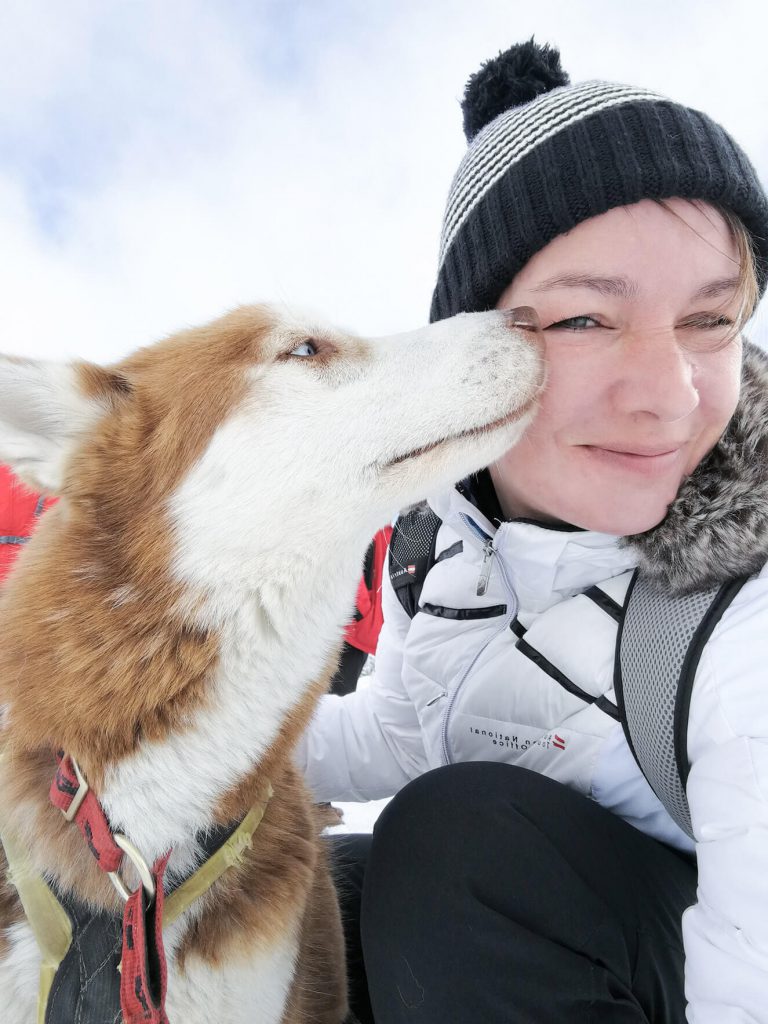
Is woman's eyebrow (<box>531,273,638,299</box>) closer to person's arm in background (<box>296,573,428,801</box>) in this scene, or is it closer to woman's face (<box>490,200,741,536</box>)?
woman's face (<box>490,200,741,536</box>)

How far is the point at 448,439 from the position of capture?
138cm

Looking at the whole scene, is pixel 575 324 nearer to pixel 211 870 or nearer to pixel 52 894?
pixel 211 870

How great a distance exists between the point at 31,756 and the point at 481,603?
1169 mm

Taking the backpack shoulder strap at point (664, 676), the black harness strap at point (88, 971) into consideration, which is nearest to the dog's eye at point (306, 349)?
the backpack shoulder strap at point (664, 676)

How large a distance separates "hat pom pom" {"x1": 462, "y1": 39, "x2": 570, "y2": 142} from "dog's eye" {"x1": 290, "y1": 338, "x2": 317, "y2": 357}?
943 mm

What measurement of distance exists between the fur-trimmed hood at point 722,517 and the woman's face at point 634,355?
0.04 meters

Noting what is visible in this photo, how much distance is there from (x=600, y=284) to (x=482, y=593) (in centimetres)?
86

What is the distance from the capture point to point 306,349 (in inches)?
63.4

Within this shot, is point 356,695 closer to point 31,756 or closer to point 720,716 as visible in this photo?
point 31,756

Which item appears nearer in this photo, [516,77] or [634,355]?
[634,355]

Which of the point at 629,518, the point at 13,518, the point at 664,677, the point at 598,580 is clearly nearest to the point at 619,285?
the point at 629,518

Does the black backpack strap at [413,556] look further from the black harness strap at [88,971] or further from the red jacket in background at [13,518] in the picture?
the red jacket in background at [13,518]

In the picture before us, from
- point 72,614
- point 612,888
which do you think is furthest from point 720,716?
point 72,614

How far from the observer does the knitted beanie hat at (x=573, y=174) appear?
4.66 ft
